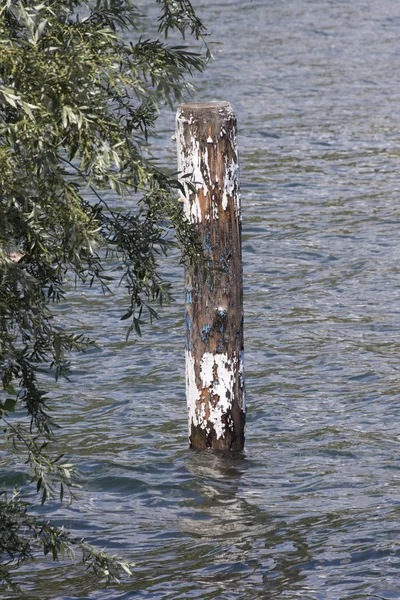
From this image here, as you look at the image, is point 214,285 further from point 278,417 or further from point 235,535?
point 278,417

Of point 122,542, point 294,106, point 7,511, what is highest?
point 294,106

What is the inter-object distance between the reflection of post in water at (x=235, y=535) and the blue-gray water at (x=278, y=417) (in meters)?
0.02

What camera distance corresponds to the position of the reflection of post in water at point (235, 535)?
890 cm

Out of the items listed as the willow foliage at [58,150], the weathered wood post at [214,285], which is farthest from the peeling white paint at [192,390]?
the willow foliage at [58,150]

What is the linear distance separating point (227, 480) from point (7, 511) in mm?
3456

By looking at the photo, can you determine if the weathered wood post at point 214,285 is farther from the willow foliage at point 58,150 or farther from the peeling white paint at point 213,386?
the willow foliage at point 58,150

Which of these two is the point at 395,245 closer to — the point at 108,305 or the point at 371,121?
the point at 108,305

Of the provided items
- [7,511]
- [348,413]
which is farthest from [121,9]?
[348,413]

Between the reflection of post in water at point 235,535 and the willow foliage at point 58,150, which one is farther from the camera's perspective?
the reflection of post in water at point 235,535

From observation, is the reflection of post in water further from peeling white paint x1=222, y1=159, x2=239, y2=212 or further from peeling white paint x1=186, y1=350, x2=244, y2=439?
peeling white paint x1=222, y1=159, x2=239, y2=212

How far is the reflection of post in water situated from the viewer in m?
8.90

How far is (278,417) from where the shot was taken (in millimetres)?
12406

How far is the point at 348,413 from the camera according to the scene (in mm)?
Answer: 12383

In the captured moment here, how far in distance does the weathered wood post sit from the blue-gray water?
20.0 inches
